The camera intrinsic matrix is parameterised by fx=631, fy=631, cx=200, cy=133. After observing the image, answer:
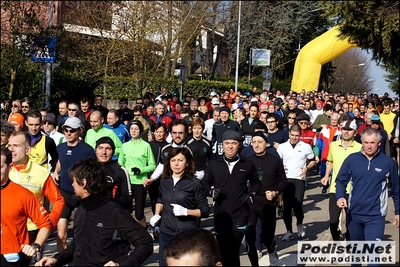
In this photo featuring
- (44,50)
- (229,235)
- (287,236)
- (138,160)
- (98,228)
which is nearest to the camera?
(98,228)

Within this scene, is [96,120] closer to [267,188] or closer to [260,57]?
[267,188]

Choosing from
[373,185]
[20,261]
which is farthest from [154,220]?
[373,185]

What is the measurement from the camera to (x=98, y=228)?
4.40m

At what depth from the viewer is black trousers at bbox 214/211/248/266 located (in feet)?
21.9

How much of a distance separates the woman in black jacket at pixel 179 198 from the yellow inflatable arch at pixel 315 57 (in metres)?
24.8

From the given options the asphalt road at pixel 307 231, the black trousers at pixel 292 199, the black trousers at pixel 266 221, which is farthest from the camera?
the black trousers at pixel 292 199

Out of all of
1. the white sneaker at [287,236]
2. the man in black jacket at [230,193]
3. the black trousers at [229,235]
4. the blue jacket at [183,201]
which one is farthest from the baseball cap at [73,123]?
the white sneaker at [287,236]

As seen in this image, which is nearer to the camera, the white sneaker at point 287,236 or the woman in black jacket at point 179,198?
the woman in black jacket at point 179,198

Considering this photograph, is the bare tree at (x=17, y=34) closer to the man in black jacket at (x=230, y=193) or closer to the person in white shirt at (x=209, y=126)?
the person in white shirt at (x=209, y=126)

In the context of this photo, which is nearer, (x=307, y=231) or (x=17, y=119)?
(x=17, y=119)

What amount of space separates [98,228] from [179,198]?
1852mm

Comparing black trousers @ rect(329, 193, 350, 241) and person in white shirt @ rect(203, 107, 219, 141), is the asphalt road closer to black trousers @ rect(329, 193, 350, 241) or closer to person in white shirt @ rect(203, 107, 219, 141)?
black trousers @ rect(329, 193, 350, 241)

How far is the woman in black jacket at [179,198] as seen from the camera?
6133 millimetres

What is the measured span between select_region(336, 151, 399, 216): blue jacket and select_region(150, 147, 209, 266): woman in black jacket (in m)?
1.80
